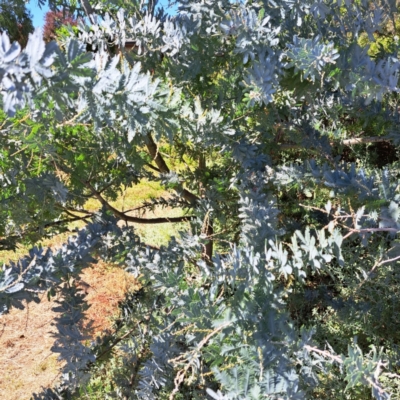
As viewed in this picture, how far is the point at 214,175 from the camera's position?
1367mm

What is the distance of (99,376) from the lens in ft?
6.66

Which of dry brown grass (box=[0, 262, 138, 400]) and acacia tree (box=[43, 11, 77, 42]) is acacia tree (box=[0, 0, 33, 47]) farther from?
dry brown grass (box=[0, 262, 138, 400])

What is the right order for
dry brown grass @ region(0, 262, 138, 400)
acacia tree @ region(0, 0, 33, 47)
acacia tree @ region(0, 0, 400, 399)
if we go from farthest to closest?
1. dry brown grass @ region(0, 262, 138, 400)
2. acacia tree @ region(0, 0, 33, 47)
3. acacia tree @ region(0, 0, 400, 399)

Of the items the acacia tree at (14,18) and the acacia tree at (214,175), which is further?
the acacia tree at (14,18)

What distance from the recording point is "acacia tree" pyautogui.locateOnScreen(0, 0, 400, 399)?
58 centimetres

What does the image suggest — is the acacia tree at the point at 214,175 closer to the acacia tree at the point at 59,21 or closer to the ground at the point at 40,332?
the acacia tree at the point at 59,21

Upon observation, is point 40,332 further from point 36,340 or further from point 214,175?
point 214,175

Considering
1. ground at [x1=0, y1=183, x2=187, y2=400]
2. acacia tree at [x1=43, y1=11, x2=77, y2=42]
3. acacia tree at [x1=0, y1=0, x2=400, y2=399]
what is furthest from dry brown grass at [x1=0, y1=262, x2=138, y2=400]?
acacia tree at [x1=43, y1=11, x2=77, y2=42]

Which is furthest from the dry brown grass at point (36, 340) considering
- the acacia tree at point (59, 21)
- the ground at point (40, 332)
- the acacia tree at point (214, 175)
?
the acacia tree at point (59, 21)

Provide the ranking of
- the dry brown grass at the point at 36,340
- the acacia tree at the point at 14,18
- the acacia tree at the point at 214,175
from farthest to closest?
1. the dry brown grass at the point at 36,340
2. the acacia tree at the point at 14,18
3. the acacia tree at the point at 214,175

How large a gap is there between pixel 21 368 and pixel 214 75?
1933 mm

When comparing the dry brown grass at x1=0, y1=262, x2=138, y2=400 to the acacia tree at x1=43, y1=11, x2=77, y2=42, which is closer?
the acacia tree at x1=43, y1=11, x2=77, y2=42

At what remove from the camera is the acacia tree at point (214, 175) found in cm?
58

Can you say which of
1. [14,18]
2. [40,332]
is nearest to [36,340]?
[40,332]
